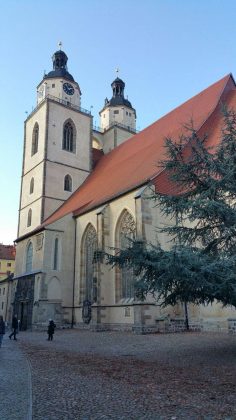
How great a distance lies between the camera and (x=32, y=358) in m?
9.84

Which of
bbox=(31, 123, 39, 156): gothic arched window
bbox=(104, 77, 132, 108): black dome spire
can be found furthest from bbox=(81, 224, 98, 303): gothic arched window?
bbox=(104, 77, 132, 108): black dome spire

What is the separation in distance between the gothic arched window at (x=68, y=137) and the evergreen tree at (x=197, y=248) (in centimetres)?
2138

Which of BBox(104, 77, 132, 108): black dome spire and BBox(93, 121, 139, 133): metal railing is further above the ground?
BBox(104, 77, 132, 108): black dome spire

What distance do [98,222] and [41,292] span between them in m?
5.45

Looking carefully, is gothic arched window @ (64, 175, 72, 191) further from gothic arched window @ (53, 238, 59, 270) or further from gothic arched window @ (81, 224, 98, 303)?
gothic arched window @ (81, 224, 98, 303)

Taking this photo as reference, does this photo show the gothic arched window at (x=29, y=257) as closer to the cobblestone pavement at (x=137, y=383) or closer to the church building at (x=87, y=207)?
the church building at (x=87, y=207)

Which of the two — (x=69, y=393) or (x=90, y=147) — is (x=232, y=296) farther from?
(x=90, y=147)

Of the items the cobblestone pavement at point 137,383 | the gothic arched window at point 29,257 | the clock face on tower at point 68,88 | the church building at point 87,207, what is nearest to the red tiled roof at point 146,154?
the church building at point 87,207

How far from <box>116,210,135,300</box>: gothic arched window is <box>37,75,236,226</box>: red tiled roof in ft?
4.60

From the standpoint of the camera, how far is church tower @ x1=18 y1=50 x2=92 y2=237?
28.7 metres

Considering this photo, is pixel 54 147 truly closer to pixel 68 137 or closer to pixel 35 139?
pixel 68 137

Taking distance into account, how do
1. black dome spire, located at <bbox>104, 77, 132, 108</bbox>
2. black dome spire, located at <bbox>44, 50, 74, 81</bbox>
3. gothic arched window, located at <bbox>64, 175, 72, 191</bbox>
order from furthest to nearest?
black dome spire, located at <bbox>104, 77, 132, 108</bbox> → black dome spire, located at <bbox>44, 50, 74, 81</bbox> → gothic arched window, located at <bbox>64, 175, 72, 191</bbox>

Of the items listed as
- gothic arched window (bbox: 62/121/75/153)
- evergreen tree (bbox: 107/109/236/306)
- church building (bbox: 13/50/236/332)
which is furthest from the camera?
gothic arched window (bbox: 62/121/75/153)

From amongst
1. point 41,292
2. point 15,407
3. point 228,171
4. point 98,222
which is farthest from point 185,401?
point 41,292
